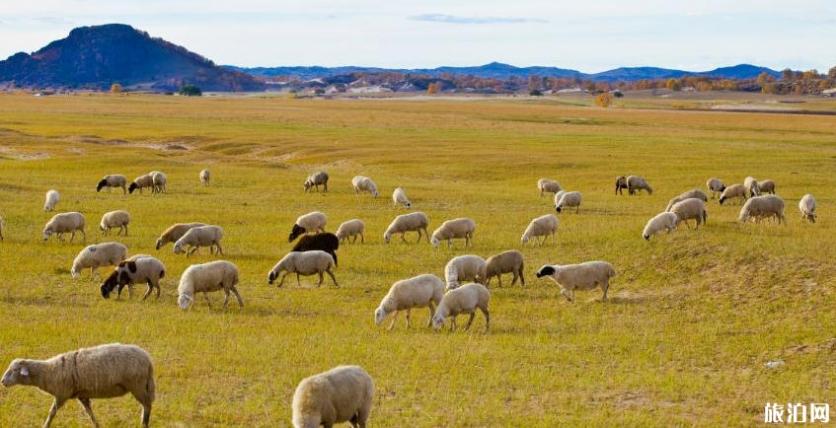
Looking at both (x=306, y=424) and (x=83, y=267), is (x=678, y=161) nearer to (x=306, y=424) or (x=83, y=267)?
(x=83, y=267)

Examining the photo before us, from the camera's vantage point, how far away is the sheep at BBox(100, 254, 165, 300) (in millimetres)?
21766

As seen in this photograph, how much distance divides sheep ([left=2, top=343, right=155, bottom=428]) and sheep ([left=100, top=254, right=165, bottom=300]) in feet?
31.0

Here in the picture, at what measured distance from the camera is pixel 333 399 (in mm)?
11469

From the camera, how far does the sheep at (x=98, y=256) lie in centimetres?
2420

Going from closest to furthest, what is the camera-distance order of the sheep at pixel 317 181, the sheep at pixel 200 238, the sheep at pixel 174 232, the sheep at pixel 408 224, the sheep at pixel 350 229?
the sheep at pixel 200 238, the sheep at pixel 174 232, the sheep at pixel 350 229, the sheep at pixel 408 224, the sheep at pixel 317 181

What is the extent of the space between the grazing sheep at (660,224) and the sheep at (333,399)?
58.8 feet

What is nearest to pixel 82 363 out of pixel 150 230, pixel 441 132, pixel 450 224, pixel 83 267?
pixel 83 267

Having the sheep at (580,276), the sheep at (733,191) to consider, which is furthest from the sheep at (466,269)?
the sheep at (733,191)

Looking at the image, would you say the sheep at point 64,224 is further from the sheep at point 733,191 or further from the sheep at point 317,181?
the sheep at point 733,191

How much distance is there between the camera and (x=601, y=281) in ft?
74.0

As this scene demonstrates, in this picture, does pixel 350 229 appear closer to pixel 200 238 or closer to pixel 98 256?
pixel 200 238

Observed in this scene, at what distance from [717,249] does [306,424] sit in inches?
680

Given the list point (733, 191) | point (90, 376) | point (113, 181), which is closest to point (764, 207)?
point (733, 191)

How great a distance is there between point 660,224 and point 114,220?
18.6m
